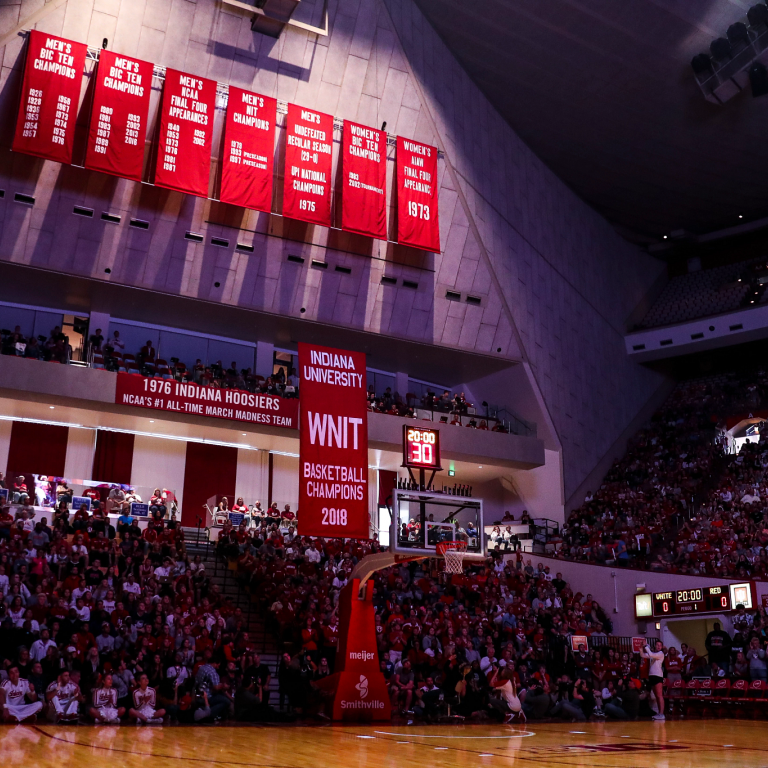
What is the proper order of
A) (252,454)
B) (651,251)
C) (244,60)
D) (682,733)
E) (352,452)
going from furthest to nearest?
(651,251) < (252,454) < (244,60) < (352,452) < (682,733)

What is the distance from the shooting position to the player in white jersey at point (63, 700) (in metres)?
13.2

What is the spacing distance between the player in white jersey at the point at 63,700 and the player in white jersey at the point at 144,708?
0.89 metres

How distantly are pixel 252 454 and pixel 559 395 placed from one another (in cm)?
1200

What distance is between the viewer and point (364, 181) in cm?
2827

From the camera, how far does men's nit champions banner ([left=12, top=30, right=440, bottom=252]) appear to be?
79.0ft

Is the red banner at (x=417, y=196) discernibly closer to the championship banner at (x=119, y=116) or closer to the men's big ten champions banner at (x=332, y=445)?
the championship banner at (x=119, y=116)

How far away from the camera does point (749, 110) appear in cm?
3216

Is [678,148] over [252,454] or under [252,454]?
over

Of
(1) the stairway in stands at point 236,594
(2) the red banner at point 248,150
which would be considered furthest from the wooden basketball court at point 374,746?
(2) the red banner at point 248,150

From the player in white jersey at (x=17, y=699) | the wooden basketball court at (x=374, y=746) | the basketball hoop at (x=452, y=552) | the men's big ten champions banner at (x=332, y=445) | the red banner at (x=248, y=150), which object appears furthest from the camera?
the red banner at (x=248, y=150)

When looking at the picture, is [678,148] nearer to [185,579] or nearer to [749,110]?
[749,110]

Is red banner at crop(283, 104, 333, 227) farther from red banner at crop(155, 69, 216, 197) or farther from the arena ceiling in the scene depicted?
the arena ceiling

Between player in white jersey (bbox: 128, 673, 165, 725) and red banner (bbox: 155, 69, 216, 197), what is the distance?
50.6ft

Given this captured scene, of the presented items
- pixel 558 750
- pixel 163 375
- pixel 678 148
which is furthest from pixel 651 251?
pixel 558 750
